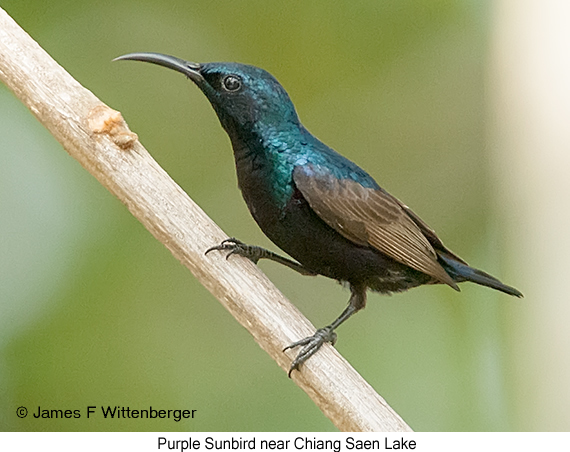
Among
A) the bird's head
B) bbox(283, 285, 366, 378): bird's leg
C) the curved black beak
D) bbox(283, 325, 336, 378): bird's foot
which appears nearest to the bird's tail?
bbox(283, 285, 366, 378): bird's leg

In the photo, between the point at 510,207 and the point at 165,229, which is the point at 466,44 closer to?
the point at 510,207

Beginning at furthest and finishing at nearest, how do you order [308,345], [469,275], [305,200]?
[469,275] < [305,200] < [308,345]

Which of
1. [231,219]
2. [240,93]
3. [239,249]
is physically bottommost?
[239,249]

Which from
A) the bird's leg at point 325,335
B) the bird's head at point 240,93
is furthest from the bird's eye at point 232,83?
the bird's leg at point 325,335

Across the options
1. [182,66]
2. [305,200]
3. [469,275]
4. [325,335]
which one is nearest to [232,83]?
[182,66]

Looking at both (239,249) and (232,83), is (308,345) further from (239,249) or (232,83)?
(232,83)

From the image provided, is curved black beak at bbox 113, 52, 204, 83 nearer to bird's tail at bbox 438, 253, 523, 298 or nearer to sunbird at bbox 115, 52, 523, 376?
sunbird at bbox 115, 52, 523, 376
